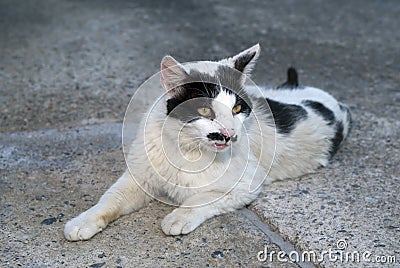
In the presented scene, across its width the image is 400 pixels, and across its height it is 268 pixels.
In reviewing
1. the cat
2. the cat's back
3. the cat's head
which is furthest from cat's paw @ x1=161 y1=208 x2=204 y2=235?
the cat's back

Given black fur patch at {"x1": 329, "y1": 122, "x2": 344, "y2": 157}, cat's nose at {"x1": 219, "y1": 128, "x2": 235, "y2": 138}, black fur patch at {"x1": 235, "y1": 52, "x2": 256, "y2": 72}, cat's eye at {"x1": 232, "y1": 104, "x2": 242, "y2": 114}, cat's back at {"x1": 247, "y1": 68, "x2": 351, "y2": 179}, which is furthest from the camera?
black fur patch at {"x1": 329, "y1": 122, "x2": 344, "y2": 157}

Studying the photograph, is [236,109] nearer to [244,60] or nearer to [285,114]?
[244,60]

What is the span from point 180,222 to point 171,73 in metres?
0.88

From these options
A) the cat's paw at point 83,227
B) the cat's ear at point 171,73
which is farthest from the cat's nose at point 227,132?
the cat's paw at point 83,227

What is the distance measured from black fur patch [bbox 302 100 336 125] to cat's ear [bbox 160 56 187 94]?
137 centimetres

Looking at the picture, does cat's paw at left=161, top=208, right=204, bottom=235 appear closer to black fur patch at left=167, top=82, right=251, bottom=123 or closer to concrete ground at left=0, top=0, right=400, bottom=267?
concrete ground at left=0, top=0, right=400, bottom=267

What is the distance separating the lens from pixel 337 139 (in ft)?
15.0

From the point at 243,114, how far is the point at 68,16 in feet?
14.7

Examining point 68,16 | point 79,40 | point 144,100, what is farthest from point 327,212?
point 68,16

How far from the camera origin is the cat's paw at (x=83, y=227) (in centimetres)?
345

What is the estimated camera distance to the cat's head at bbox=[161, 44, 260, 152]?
348cm

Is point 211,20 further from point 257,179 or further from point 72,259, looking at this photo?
point 72,259

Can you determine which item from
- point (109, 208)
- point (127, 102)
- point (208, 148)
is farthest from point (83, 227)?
point (127, 102)

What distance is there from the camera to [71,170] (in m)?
4.35
